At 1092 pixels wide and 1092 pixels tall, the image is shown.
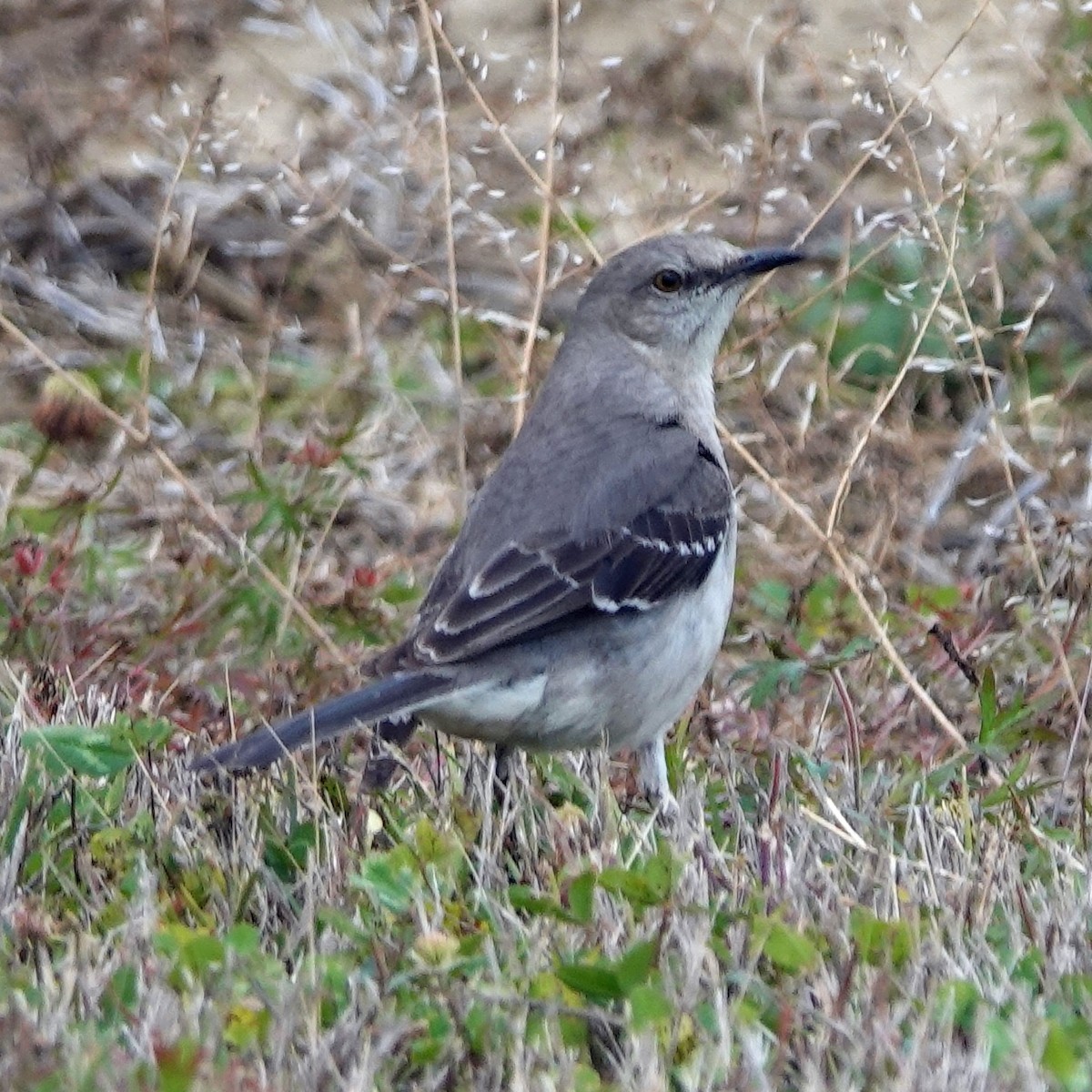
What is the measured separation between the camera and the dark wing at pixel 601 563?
216 inches

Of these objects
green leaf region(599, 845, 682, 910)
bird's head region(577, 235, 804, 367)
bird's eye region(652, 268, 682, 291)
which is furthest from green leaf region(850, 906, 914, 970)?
bird's eye region(652, 268, 682, 291)

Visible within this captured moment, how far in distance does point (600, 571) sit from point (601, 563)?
30 millimetres

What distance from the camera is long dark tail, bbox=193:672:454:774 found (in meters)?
4.82

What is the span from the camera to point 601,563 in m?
5.71

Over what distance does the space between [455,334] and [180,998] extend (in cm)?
352

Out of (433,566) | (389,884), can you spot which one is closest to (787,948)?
(389,884)

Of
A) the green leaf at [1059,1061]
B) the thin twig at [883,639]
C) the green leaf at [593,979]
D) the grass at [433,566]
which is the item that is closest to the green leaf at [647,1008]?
the grass at [433,566]

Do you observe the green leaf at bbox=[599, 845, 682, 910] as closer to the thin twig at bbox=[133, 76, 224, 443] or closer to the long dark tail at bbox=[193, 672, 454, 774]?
the long dark tail at bbox=[193, 672, 454, 774]

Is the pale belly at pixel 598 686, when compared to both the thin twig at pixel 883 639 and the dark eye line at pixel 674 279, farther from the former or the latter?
the dark eye line at pixel 674 279

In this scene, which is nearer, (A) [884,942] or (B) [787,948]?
(B) [787,948]

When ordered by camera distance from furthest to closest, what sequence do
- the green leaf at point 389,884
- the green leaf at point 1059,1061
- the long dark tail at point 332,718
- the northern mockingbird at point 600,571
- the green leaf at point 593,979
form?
the northern mockingbird at point 600,571
the long dark tail at point 332,718
the green leaf at point 389,884
the green leaf at point 593,979
the green leaf at point 1059,1061

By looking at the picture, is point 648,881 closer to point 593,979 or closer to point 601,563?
point 593,979

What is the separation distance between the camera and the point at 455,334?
701 cm

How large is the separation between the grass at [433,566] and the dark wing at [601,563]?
1.05 feet
